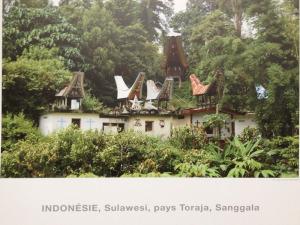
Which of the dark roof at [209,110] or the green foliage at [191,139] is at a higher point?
the dark roof at [209,110]

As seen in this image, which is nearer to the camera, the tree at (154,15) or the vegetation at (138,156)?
the vegetation at (138,156)

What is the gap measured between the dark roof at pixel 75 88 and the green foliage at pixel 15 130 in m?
0.26

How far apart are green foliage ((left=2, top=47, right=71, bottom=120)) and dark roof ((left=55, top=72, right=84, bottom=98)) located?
37 millimetres

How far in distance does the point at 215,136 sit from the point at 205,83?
1.12ft

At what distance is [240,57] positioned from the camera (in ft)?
10.7

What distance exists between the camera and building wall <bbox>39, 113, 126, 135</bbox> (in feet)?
10.4

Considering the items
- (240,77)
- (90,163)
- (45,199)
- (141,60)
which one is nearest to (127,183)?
(90,163)

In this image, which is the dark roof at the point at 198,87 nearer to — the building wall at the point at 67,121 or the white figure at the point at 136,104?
the white figure at the point at 136,104

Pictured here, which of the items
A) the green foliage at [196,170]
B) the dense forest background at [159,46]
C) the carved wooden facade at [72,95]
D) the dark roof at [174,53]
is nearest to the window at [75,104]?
the carved wooden facade at [72,95]

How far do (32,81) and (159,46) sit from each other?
32.9 inches

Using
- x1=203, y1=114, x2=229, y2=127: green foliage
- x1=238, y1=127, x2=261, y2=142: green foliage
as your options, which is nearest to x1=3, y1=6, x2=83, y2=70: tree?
x1=203, y1=114, x2=229, y2=127: green foliage

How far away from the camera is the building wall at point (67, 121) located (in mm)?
3168

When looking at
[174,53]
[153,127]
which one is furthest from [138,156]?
[174,53]

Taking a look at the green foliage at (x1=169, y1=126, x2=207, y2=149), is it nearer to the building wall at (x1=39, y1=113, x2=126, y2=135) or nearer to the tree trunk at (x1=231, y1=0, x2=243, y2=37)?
the building wall at (x1=39, y1=113, x2=126, y2=135)
